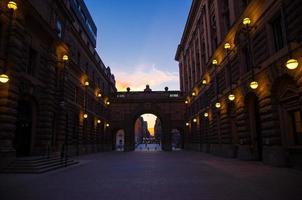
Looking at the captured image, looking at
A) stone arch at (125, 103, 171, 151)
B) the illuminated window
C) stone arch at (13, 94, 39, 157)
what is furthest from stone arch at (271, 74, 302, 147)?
stone arch at (125, 103, 171, 151)

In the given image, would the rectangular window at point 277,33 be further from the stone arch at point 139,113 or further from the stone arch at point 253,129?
the stone arch at point 139,113

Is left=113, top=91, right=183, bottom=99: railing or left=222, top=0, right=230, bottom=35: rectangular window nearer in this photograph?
left=222, top=0, right=230, bottom=35: rectangular window

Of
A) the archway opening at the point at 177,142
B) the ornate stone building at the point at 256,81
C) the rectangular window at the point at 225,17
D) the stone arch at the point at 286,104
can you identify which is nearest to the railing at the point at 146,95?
the archway opening at the point at 177,142

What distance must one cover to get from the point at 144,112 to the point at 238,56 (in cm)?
2872

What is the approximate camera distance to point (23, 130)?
16688mm

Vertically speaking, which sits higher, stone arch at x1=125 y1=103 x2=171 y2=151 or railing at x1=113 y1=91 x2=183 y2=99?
railing at x1=113 y1=91 x2=183 y2=99

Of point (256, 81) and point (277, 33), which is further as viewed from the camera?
point (256, 81)

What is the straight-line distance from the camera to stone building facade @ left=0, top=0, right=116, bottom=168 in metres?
13.5

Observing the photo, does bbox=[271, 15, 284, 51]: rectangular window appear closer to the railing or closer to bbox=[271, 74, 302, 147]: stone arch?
bbox=[271, 74, 302, 147]: stone arch

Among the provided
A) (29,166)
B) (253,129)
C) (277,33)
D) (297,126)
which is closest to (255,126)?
(253,129)

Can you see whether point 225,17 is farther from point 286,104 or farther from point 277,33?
point 286,104

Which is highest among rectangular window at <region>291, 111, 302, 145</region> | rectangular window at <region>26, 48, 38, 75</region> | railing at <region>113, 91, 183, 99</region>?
railing at <region>113, 91, 183, 99</region>

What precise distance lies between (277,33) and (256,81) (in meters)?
3.22

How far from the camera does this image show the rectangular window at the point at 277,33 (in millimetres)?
13844
